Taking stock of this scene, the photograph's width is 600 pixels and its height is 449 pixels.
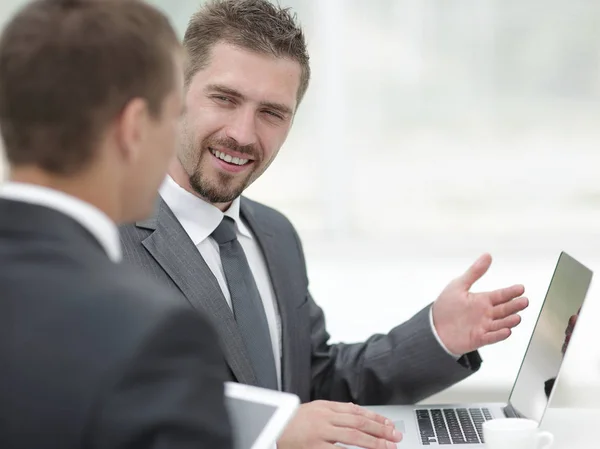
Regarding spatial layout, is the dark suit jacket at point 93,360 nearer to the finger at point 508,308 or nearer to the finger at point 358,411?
the finger at point 358,411

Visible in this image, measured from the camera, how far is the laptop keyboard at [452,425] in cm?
153

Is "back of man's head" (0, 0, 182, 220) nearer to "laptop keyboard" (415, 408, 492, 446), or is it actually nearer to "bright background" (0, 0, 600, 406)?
"laptop keyboard" (415, 408, 492, 446)

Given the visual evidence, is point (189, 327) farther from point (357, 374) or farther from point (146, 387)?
point (357, 374)

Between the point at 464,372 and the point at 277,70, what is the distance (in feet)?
2.39

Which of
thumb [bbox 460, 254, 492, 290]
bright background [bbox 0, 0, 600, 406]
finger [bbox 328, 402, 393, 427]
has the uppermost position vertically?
bright background [bbox 0, 0, 600, 406]

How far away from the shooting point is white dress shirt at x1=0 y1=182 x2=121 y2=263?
0.79 m

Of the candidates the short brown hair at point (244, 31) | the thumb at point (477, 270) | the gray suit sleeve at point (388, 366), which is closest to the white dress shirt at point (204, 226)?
the gray suit sleeve at point (388, 366)

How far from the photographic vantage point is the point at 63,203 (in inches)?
31.2

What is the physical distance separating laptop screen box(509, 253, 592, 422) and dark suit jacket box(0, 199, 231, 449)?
2.91ft

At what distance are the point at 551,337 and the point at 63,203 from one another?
1033mm

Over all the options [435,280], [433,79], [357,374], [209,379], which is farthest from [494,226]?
[209,379]

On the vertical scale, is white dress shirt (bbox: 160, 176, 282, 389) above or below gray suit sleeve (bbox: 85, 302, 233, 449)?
above

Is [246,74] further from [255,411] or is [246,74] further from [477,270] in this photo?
[255,411]

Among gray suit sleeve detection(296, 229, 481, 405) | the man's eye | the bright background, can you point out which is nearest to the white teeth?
the man's eye
